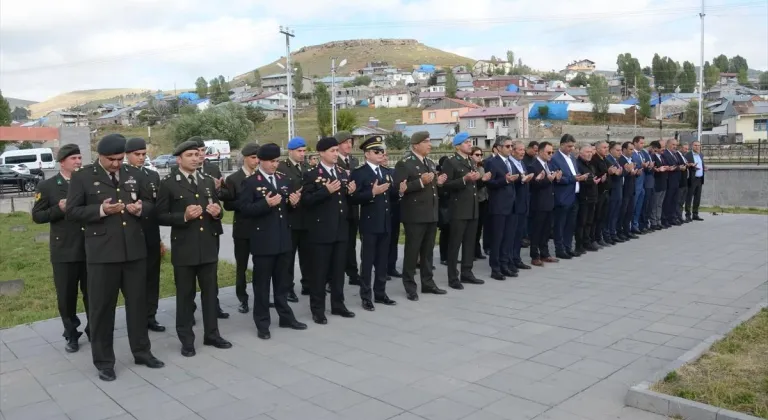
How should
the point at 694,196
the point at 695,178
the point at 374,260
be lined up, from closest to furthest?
1. the point at 374,260
2. the point at 695,178
3. the point at 694,196

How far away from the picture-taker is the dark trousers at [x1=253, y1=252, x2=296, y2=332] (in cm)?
617

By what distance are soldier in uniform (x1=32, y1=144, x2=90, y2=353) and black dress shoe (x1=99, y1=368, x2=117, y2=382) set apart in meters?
1.00

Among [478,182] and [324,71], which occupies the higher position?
[324,71]

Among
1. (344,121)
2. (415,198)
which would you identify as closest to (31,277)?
(415,198)

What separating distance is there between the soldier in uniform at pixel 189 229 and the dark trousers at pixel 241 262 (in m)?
1.13

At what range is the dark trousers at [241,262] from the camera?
23.0 feet

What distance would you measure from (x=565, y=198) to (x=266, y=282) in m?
5.22

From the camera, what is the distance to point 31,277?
958 centimetres

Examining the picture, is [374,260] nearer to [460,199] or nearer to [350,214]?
[350,214]

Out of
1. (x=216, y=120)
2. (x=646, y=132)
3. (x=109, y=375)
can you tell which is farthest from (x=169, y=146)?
(x=109, y=375)

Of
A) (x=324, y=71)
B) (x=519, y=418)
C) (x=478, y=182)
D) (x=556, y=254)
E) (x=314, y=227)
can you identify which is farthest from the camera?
(x=324, y=71)

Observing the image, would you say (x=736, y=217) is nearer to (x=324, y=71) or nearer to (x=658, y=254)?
(x=658, y=254)

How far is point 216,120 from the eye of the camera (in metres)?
65.3

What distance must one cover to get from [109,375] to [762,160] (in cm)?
2407
